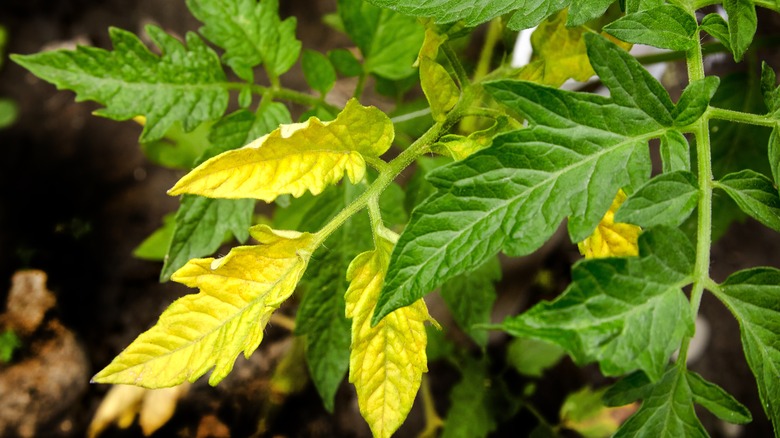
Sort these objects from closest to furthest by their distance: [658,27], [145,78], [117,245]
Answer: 1. [658,27]
2. [145,78]
3. [117,245]

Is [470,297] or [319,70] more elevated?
[319,70]

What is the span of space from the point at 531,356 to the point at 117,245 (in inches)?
52.8

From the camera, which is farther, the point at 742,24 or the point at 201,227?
the point at 201,227

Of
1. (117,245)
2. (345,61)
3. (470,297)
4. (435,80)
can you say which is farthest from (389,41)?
(117,245)

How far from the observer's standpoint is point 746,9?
29.4 inches

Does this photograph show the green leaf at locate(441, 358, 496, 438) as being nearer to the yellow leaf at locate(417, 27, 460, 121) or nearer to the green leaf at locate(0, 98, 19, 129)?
the yellow leaf at locate(417, 27, 460, 121)

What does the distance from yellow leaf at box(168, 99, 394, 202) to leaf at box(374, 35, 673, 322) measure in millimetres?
148

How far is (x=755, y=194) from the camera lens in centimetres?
72

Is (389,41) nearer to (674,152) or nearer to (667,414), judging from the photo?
(674,152)

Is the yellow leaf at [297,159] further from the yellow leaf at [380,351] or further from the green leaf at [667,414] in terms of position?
the green leaf at [667,414]

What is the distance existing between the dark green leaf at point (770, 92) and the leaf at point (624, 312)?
23cm

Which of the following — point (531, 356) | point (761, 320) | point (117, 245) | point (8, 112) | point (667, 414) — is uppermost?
point (761, 320)

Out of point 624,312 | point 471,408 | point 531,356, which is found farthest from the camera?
point 531,356

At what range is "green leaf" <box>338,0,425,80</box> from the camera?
3.88 feet
